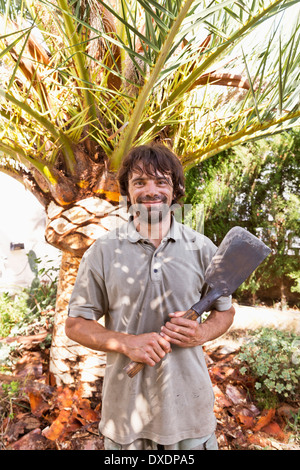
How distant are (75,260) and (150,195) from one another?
41.0 inches

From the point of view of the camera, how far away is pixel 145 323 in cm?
132

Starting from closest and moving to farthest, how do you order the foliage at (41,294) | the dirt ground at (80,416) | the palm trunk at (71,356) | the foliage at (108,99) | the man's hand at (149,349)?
the man's hand at (149,349), the foliage at (108,99), the dirt ground at (80,416), the palm trunk at (71,356), the foliage at (41,294)

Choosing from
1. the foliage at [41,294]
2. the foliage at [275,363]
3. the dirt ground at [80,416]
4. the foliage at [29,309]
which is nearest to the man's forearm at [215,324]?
the dirt ground at [80,416]

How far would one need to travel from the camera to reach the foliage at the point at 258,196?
13.1 feet

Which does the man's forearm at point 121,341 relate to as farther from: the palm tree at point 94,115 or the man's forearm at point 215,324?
the palm tree at point 94,115

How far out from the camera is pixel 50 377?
2.44m

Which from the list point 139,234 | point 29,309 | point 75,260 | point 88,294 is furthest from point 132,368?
point 29,309

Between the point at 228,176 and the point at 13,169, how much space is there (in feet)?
8.48

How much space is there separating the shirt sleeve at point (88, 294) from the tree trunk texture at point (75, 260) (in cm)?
72

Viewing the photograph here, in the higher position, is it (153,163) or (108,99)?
(108,99)

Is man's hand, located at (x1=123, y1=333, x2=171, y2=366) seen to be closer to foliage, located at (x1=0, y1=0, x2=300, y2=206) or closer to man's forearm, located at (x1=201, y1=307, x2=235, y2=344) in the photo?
man's forearm, located at (x1=201, y1=307, x2=235, y2=344)

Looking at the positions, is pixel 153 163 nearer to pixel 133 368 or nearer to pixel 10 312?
pixel 133 368

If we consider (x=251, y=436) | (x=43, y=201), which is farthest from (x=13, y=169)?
(x=251, y=436)

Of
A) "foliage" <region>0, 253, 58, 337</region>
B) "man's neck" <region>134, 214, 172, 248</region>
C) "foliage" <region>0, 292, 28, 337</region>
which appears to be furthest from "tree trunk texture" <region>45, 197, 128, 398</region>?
"foliage" <region>0, 292, 28, 337</region>
